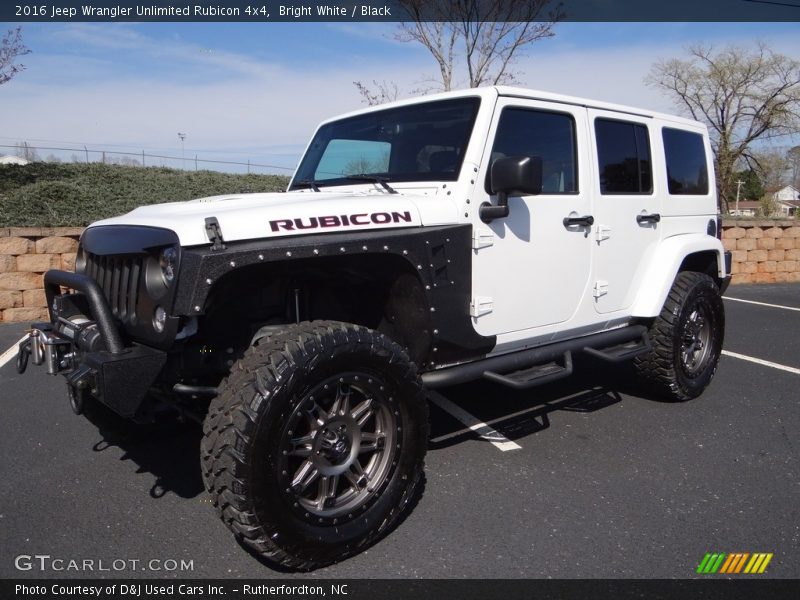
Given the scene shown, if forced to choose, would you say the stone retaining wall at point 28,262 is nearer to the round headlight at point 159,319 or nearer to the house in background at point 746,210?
the round headlight at point 159,319

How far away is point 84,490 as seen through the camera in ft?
A: 10.8

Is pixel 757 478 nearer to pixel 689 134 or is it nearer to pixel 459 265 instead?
pixel 459 265

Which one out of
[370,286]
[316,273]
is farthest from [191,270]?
[370,286]

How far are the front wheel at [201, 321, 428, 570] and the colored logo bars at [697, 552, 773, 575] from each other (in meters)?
1.27

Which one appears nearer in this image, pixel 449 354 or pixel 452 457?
pixel 449 354

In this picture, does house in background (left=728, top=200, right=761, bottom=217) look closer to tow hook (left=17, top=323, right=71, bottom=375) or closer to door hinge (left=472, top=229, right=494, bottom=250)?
door hinge (left=472, top=229, right=494, bottom=250)

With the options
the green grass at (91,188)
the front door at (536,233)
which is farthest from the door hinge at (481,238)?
the green grass at (91,188)

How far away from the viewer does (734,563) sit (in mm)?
2672

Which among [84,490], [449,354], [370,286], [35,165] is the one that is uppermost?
[35,165]

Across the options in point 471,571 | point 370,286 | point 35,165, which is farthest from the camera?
point 35,165

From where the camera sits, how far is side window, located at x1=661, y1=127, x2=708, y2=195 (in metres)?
4.66

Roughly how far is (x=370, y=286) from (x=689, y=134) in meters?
3.23

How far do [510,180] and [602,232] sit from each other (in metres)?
1.13

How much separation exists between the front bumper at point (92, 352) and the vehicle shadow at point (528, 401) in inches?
75.7
